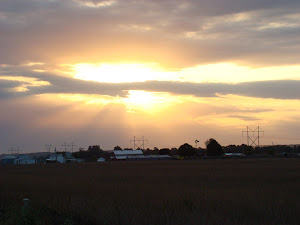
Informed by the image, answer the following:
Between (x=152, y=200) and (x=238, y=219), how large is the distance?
4.99 meters

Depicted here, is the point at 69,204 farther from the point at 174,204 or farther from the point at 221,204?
the point at 221,204

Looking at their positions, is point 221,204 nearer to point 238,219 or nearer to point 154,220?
point 238,219

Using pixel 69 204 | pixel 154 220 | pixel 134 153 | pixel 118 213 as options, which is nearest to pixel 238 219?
pixel 154 220

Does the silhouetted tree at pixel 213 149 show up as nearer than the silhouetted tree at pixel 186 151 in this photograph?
Yes

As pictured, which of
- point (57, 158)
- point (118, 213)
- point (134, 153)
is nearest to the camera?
point (118, 213)

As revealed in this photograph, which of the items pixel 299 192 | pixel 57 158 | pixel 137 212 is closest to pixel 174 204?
pixel 137 212

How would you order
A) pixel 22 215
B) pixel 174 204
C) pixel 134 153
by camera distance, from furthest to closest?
pixel 134 153 < pixel 174 204 < pixel 22 215

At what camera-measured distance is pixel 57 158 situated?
156250 millimetres

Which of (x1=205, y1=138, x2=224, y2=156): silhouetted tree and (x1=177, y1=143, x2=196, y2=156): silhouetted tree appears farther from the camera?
(x1=177, y1=143, x2=196, y2=156): silhouetted tree

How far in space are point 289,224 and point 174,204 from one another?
182 inches

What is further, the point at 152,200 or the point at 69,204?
the point at 152,200

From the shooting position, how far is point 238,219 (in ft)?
53.6

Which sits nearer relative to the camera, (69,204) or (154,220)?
(154,220)

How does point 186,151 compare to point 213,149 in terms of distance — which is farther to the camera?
point 186,151
